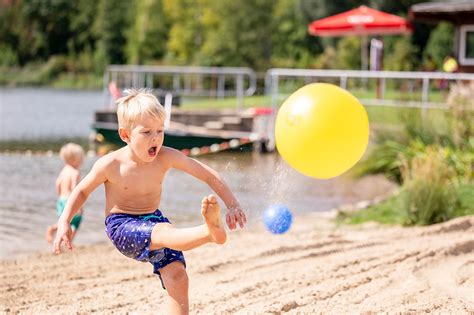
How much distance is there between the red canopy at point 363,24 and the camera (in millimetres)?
22578

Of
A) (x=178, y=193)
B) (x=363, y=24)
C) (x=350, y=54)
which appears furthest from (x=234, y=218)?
(x=350, y=54)

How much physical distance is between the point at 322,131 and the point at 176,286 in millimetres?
1672

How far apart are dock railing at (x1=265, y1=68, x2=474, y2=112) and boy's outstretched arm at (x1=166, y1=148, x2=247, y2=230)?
10512mm

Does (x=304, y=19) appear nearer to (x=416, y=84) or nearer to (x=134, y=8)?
(x=134, y=8)

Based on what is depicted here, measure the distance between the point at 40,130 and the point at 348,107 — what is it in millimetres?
19620

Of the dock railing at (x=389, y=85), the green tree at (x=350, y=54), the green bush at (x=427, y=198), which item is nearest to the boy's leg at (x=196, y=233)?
the green bush at (x=427, y=198)

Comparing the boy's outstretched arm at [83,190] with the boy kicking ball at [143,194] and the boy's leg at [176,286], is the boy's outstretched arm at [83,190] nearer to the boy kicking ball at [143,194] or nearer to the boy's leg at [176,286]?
the boy kicking ball at [143,194]

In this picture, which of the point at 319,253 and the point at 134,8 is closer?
the point at 319,253

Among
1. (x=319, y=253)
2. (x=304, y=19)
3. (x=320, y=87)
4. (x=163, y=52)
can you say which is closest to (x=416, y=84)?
(x=319, y=253)

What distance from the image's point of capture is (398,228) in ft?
30.3

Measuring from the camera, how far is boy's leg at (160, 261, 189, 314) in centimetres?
450

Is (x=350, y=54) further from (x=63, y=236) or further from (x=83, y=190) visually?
(x=63, y=236)

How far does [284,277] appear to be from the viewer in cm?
659

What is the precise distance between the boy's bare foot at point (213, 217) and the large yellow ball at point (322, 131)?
176 cm
